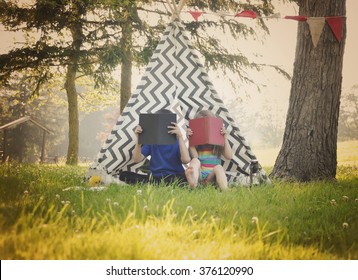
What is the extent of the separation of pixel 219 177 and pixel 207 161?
0.27 m

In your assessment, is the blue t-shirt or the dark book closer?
the dark book

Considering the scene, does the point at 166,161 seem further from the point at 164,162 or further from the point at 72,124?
the point at 72,124

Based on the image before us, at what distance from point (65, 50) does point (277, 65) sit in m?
4.89

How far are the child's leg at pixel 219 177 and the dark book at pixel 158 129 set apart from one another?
0.51m

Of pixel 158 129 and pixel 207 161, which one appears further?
pixel 207 161

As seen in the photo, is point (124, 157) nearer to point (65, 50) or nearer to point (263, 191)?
point (263, 191)

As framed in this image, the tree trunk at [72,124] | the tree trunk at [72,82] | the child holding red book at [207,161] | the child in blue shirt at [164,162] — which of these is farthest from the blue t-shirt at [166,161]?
the tree trunk at [72,124]

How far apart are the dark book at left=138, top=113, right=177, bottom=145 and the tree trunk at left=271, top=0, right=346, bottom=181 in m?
1.54

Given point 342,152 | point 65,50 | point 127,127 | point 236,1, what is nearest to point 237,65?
point 236,1

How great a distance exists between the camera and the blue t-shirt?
3.47 meters

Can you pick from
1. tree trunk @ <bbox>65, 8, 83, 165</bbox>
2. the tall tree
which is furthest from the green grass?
tree trunk @ <bbox>65, 8, 83, 165</bbox>

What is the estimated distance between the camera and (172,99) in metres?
4.01

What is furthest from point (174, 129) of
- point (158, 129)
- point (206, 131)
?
point (206, 131)

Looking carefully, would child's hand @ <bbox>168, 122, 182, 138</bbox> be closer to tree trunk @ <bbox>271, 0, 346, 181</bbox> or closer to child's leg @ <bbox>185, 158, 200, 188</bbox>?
child's leg @ <bbox>185, 158, 200, 188</bbox>
